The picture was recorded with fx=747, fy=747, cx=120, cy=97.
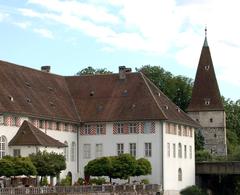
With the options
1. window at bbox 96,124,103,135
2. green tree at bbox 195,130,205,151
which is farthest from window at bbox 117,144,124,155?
green tree at bbox 195,130,205,151

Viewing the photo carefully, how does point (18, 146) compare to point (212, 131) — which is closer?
point (18, 146)

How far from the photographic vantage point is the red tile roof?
67.9 m

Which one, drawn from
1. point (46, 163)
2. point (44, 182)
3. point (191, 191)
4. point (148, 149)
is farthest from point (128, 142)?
point (46, 163)

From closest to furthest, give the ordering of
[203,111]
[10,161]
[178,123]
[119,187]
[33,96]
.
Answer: [10,161], [119,187], [33,96], [178,123], [203,111]

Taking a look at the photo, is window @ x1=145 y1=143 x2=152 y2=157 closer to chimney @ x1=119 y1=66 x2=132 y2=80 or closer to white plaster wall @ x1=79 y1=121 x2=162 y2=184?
white plaster wall @ x1=79 y1=121 x2=162 y2=184

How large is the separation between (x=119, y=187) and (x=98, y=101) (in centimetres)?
1697

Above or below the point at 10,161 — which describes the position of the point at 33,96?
above

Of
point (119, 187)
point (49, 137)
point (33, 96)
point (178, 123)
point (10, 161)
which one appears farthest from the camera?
point (178, 123)

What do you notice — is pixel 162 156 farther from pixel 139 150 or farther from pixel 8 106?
pixel 8 106

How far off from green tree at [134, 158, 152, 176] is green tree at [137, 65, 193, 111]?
106 feet

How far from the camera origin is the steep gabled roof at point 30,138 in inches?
2415

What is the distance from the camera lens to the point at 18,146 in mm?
61750

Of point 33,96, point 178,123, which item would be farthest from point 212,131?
point 33,96

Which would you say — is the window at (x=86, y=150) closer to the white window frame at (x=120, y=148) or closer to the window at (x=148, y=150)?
the white window frame at (x=120, y=148)
